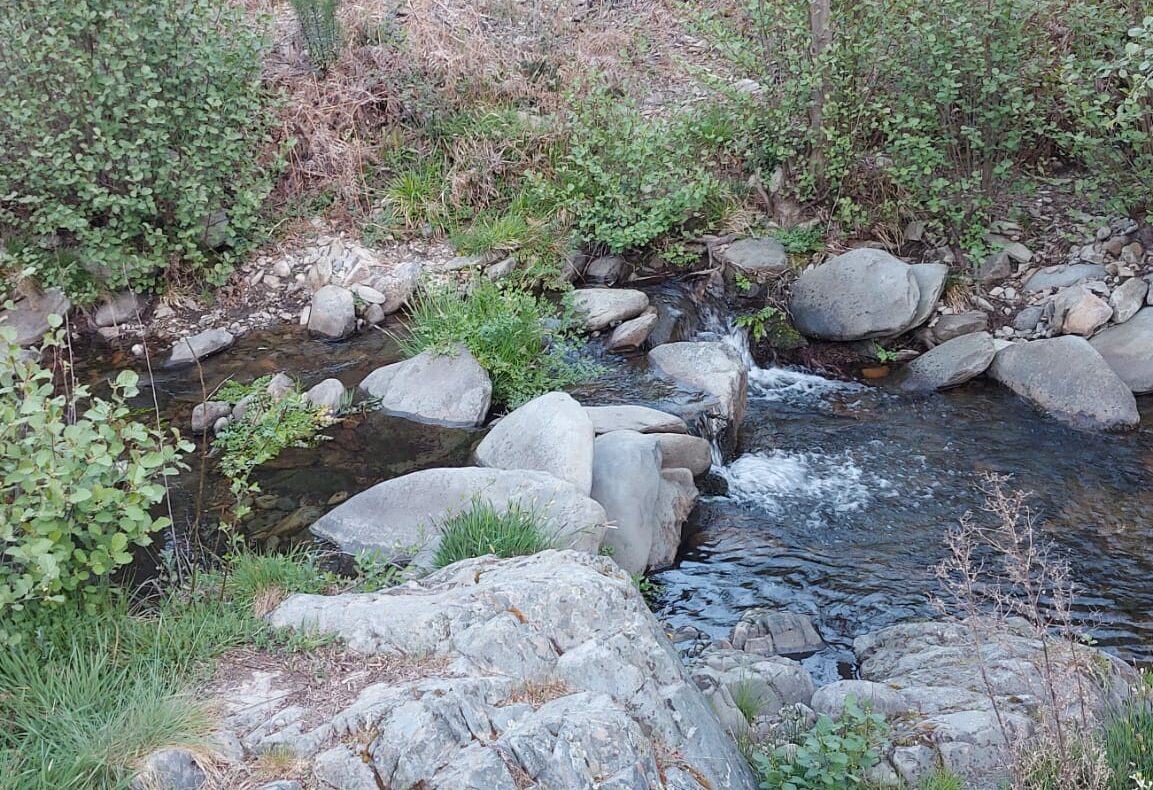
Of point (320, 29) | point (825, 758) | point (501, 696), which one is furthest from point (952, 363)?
point (320, 29)

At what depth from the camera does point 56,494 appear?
2725 mm

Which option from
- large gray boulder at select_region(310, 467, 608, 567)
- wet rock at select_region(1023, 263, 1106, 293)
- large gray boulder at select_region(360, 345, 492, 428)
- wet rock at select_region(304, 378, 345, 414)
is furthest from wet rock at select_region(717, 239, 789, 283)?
large gray boulder at select_region(310, 467, 608, 567)

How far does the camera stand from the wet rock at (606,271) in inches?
345

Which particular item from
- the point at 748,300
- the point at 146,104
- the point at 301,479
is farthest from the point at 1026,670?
the point at 146,104

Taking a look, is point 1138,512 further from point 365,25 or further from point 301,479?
point 365,25

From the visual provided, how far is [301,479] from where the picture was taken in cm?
602

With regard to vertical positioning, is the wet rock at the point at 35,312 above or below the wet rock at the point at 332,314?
above

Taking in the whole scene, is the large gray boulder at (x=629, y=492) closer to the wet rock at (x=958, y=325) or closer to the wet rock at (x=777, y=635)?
the wet rock at (x=777, y=635)

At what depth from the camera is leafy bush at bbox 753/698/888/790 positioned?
9.69ft

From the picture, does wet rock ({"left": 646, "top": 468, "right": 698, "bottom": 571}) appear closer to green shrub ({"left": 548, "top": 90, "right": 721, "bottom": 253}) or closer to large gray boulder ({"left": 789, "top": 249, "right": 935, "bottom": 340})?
large gray boulder ({"left": 789, "top": 249, "right": 935, "bottom": 340})

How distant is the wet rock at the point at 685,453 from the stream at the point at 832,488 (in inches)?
8.7

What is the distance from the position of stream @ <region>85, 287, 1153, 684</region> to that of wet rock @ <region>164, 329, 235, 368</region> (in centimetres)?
13

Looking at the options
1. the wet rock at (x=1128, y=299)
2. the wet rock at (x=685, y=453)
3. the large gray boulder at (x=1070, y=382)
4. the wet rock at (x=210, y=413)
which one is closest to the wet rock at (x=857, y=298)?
the large gray boulder at (x=1070, y=382)

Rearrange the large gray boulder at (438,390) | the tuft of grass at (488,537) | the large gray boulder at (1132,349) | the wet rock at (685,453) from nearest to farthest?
the tuft of grass at (488,537), the wet rock at (685,453), the large gray boulder at (438,390), the large gray boulder at (1132,349)
